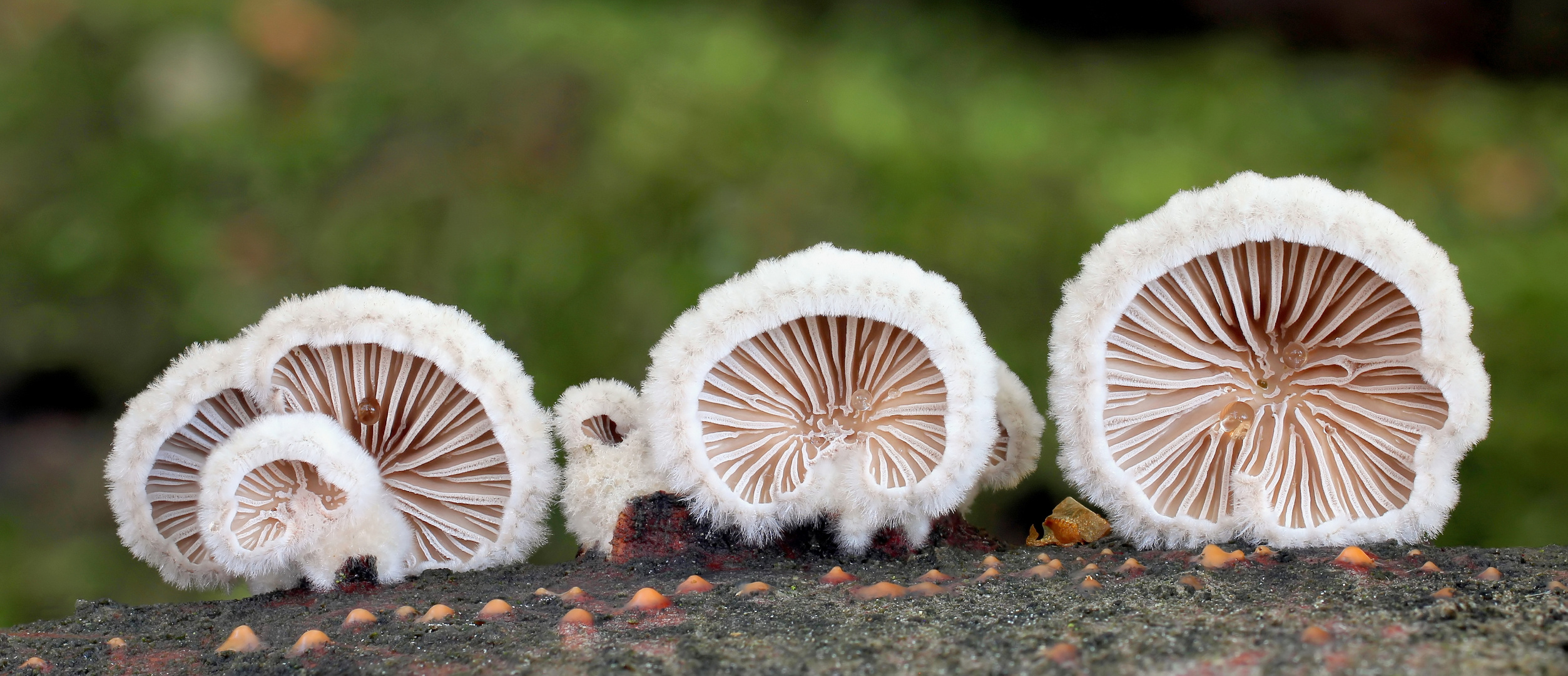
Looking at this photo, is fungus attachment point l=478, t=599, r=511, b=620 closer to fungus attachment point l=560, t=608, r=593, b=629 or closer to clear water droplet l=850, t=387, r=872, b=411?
fungus attachment point l=560, t=608, r=593, b=629

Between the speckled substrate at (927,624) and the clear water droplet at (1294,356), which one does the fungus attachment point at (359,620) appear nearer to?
the speckled substrate at (927,624)

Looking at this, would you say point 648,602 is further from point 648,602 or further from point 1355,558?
point 1355,558

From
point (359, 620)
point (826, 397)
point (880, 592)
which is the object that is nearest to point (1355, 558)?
point (880, 592)

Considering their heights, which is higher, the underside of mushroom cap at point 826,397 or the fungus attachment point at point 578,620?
the underside of mushroom cap at point 826,397

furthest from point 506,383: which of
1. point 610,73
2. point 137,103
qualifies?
point 137,103

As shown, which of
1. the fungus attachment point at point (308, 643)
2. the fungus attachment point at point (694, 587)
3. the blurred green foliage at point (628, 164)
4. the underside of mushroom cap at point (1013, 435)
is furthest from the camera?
the blurred green foliage at point (628, 164)

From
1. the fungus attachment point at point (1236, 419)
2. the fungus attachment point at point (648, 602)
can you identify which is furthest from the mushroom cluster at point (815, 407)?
the fungus attachment point at point (1236, 419)
